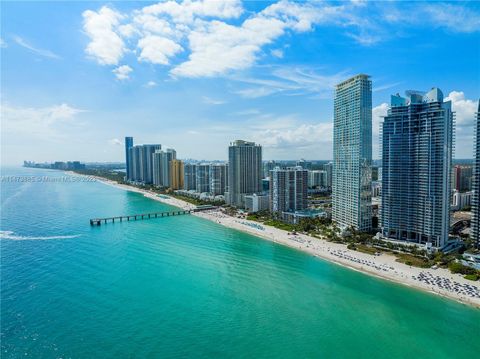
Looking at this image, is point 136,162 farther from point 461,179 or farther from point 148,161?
point 461,179

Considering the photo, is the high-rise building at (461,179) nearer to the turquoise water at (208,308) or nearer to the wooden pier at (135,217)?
the turquoise water at (208,308)

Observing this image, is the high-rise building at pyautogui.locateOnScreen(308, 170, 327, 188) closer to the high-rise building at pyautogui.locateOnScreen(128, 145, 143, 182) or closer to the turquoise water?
the turquoise water

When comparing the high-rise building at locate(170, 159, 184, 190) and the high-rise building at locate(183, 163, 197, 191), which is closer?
the high-rise building at locate(183, 163, 197, 191)

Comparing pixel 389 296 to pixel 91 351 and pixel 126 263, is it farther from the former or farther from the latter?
pixel 126 263

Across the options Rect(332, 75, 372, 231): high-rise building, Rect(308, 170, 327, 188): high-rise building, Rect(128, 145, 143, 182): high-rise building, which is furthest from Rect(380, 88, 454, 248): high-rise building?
Rect(128, 145, 143, 182): high-rise building

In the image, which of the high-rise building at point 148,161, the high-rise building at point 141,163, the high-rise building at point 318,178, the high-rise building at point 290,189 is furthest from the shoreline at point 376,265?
the high-rise building at point 141,163

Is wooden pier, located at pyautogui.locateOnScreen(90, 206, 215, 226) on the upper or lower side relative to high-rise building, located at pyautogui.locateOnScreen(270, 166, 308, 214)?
lower

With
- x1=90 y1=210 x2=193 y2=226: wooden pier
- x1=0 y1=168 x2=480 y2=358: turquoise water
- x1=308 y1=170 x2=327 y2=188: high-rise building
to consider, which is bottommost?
x1=0 y1=168 x2=480 y2=358: turquoise water
